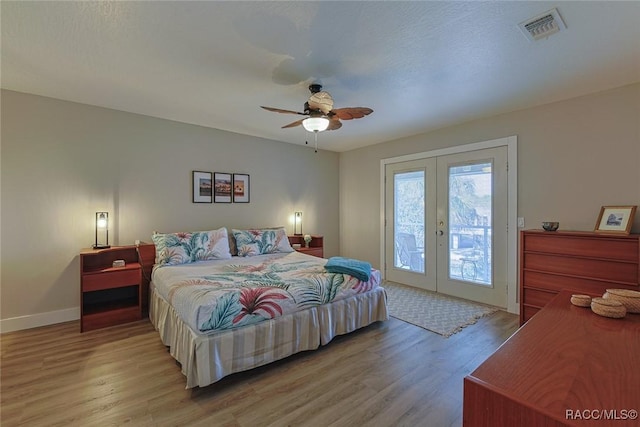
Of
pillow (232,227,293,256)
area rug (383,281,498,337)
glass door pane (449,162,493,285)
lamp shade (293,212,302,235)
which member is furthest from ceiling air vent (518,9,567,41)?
lamp shade (293,212,302,235)

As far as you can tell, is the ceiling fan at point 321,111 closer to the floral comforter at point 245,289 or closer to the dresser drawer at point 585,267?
the floral comforter at point 245,289

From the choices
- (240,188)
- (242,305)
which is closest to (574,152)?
(242,305)

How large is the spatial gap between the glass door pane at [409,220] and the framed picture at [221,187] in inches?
112

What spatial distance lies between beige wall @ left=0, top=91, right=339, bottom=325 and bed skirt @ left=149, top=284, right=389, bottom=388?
1.20 meters

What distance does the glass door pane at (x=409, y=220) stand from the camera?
465cm

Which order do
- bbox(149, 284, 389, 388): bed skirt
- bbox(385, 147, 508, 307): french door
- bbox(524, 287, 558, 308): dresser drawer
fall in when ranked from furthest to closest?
bbox(385, 147, 508, 307): french door < bbox(524, 287, 558, 308): dresser drawer < bbox(149, 284, 389, 388): bed skirt

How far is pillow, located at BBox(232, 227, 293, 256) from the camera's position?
4.09m

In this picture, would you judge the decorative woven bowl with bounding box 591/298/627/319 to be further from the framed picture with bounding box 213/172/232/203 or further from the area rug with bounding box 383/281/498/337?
the framed picture with bounding box 213/172/232/203

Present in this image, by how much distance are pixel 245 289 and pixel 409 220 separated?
3.33 m

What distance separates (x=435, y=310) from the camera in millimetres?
3666

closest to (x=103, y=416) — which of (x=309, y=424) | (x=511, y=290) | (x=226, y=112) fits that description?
(x=309, y=424)

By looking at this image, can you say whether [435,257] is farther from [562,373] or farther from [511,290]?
[562,373]

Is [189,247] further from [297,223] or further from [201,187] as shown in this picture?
[297,223]

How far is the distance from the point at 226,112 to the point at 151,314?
104 inches
